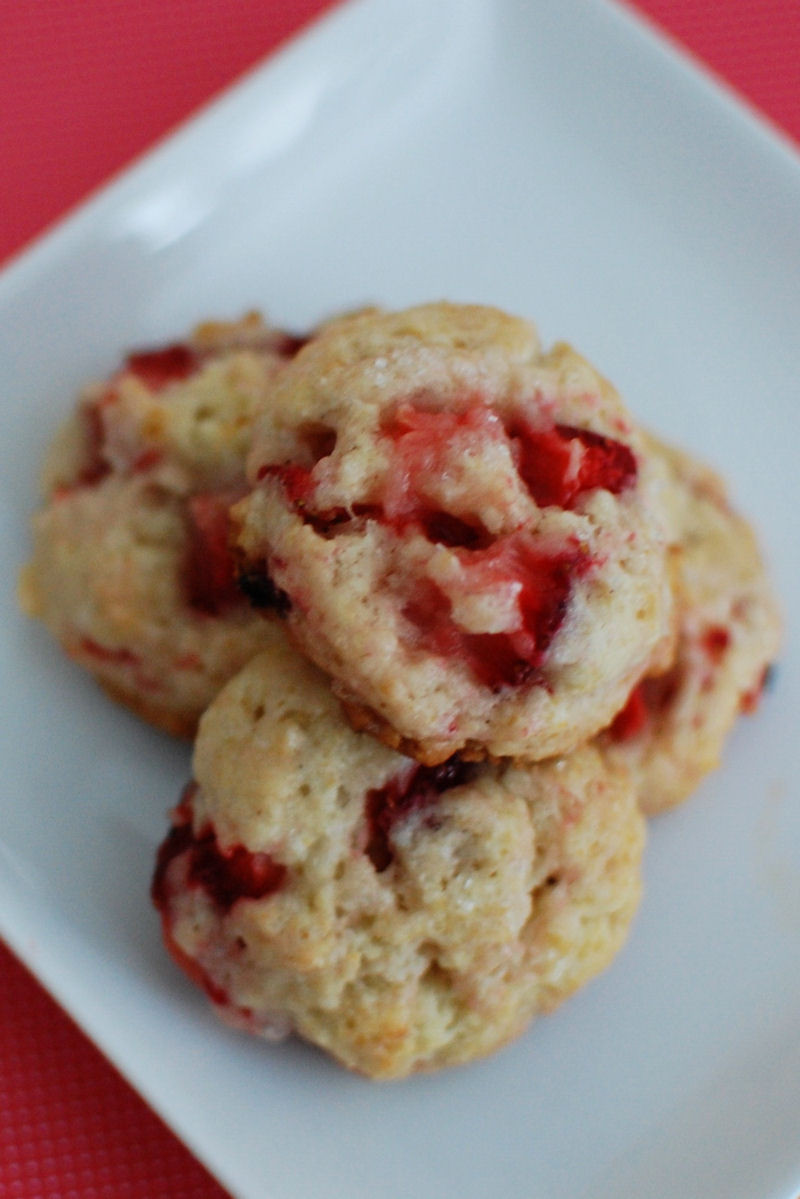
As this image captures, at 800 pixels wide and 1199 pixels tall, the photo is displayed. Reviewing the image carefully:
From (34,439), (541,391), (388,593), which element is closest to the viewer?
(388,593)

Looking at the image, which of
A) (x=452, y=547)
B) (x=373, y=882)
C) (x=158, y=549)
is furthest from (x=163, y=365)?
(x=373, y=882)

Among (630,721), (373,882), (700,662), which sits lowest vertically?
(373,882)

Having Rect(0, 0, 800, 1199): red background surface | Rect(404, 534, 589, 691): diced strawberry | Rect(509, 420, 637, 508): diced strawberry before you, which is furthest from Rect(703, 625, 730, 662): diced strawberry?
Rect(0, 0, 800, 1199): red background surface

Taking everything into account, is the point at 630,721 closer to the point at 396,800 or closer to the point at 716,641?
the point at 716,641

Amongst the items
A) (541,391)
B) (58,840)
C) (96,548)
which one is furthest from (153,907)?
(541,391)

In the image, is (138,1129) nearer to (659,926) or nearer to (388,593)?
(659,926)

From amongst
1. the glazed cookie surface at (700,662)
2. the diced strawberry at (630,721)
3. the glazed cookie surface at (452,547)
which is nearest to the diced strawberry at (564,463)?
the glazed cookie surface at (452,547)

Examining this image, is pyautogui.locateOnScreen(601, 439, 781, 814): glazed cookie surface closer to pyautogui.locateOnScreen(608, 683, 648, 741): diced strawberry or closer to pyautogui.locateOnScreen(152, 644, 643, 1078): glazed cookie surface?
pyautogui.locateOnScreen(608, 683, 648, 741): diced strawberry
